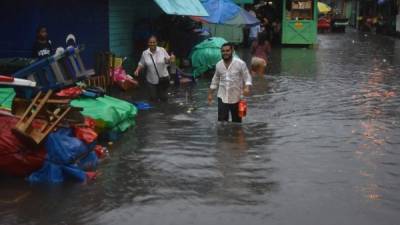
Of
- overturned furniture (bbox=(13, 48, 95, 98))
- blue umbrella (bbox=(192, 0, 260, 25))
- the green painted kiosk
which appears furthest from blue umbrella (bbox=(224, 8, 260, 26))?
overturned furniture (bbox=(13, 48, 95, 98))

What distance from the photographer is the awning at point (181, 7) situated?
14.9m

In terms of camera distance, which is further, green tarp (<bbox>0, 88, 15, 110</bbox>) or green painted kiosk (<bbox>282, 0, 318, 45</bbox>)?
green painted kiosk (<bbox>282, 0, 318, 45</bbox>)

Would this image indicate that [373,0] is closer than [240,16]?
No

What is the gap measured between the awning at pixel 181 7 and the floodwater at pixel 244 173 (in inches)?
116

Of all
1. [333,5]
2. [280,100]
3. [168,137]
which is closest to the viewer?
[168,137]

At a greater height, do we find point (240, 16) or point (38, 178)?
point (240, 16)

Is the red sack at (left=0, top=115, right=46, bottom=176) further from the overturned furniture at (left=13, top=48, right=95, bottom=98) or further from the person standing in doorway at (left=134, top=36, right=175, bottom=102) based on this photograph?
the person standing in doorway at (left=134, top=36, right=175, bottom=102)

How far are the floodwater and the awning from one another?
295 cm

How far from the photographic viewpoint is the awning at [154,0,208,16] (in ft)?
49.0

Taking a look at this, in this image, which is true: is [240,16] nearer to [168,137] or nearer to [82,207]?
[168,137]

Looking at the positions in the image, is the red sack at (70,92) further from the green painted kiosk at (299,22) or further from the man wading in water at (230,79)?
the green painted kiosk at (299,22)

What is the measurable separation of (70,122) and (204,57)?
33.7 ft

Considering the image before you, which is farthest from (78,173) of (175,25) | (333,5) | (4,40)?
(333,5)

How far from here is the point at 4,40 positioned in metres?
14.9
